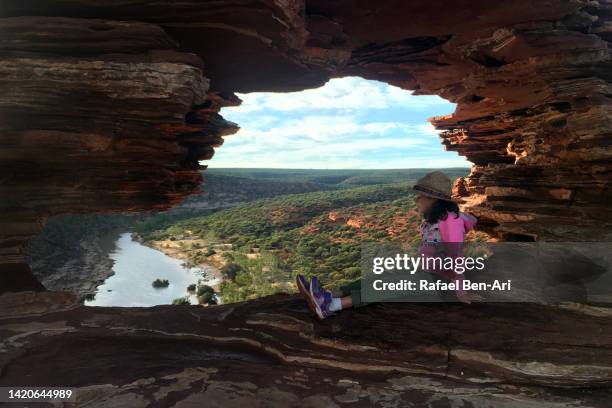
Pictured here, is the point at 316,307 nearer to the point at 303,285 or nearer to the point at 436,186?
the point at 303,285

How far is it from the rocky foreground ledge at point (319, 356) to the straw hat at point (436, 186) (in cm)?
231

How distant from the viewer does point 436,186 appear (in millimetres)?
7117

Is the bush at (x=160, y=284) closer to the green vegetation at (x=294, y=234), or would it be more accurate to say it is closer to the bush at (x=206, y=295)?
the bush at (x=206, y=295)

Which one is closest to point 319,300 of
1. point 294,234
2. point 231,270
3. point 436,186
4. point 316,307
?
point 316,307

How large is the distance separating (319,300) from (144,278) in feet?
211

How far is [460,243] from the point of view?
23.5ft

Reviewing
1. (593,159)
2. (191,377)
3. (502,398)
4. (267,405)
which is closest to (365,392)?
(267,405)

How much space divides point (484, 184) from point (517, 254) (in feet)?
15.1

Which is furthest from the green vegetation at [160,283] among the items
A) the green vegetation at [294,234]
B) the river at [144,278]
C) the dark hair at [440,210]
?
the dark hair at [440,210]

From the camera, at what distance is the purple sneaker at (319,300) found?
7652 mm

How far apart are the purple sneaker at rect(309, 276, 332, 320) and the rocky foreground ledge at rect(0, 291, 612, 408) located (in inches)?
6.2

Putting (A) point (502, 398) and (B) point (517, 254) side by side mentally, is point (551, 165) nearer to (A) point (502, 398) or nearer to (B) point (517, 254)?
(B) point (517, 254)

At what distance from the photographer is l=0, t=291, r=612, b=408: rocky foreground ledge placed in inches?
213

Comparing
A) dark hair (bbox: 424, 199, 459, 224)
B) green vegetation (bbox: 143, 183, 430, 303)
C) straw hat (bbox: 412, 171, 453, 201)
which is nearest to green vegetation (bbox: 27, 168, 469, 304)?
green vegetation (bbox: 143, 183, 430, 303)
